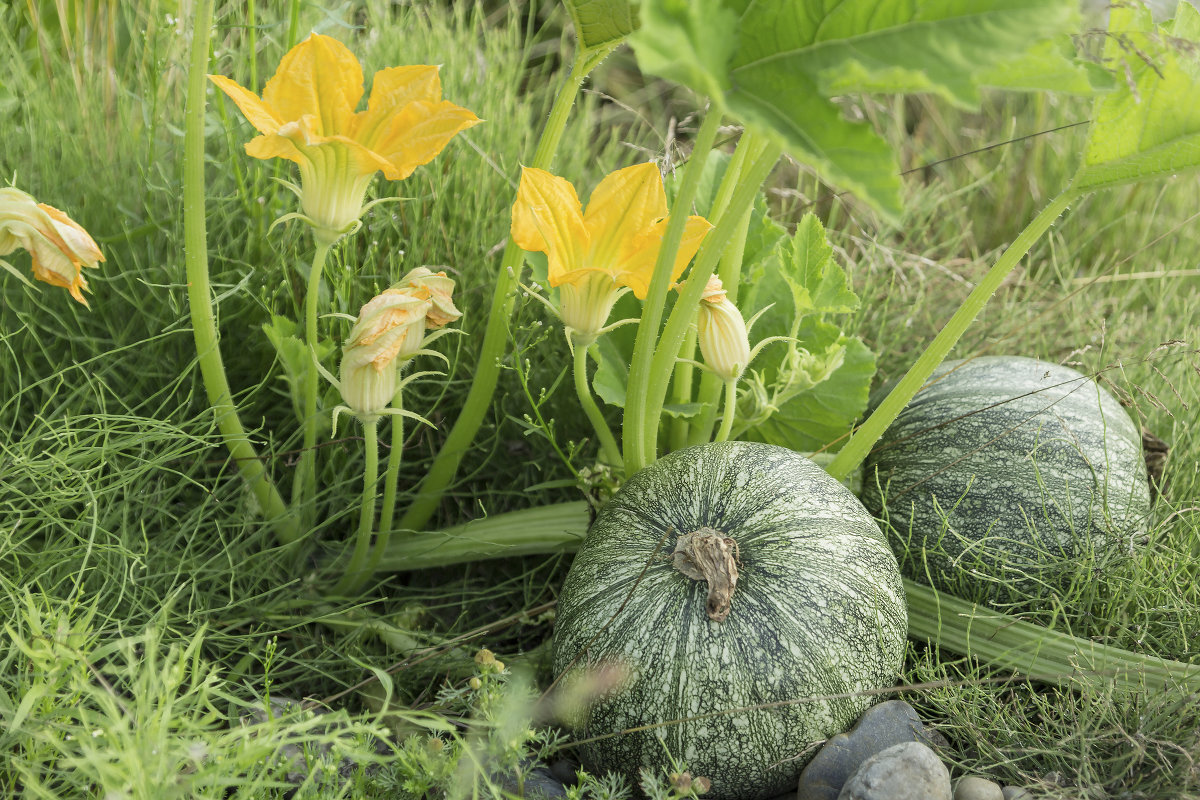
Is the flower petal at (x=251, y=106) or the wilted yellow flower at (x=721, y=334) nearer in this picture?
the flower petal at (x=251, y=106)

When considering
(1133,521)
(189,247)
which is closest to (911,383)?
(1133,521)

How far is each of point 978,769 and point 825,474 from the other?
530 mm

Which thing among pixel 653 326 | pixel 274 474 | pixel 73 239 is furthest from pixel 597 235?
pixel 274 474

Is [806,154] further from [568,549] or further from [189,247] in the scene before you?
[568,549]

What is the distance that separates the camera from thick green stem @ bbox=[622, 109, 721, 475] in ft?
4.57

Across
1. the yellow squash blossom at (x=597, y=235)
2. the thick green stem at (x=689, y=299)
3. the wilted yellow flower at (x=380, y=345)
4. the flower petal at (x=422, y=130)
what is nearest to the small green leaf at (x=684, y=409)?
the thick green stem at (x=689, y=299)

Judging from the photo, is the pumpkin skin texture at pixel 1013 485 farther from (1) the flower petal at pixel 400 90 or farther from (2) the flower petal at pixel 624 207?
(1) the flower petal at pixel 400 90

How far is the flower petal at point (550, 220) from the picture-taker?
1.56m

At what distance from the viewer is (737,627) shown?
1.56m

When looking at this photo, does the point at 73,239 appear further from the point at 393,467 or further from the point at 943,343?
the point at 943,343

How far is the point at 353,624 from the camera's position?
5.98ft

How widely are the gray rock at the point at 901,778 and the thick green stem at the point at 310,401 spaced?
3.35ft

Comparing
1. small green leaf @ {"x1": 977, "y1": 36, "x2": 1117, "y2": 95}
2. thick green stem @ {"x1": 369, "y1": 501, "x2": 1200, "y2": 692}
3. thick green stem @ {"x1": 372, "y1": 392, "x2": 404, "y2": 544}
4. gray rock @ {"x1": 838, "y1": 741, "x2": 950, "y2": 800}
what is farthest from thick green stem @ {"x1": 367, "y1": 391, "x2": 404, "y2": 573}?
small green leaf @ {"x1": 977, "y1": 36, "x2": 1117, "y2": 95}

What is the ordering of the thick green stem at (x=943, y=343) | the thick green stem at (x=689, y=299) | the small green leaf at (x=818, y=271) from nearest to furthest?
the thick green stem at (x=689, y=299), the thick green stem at (x=943, y=343), the small green leaf at (x=818, y=271)
